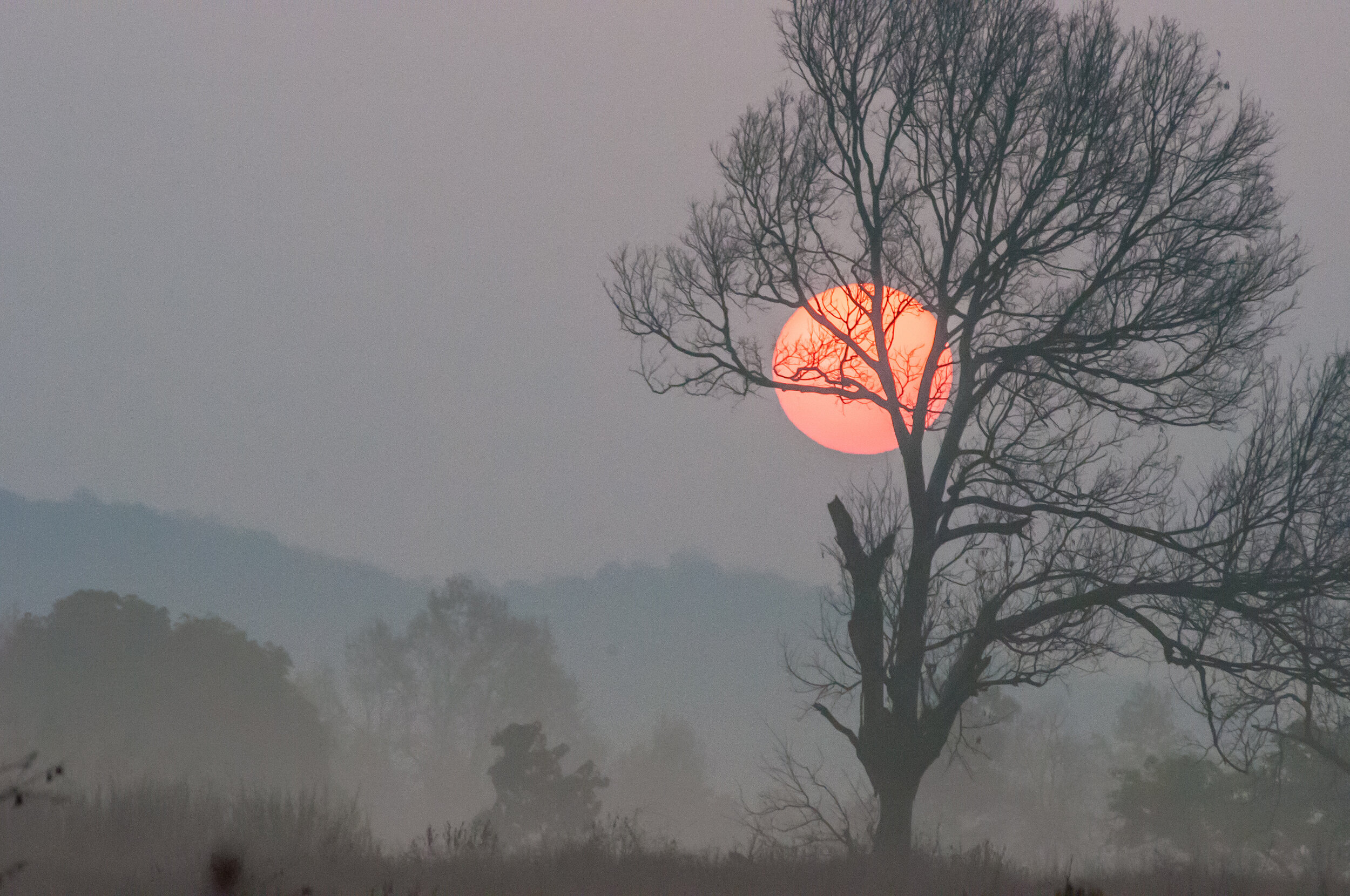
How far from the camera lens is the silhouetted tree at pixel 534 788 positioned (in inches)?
1287

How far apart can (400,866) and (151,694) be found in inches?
1749

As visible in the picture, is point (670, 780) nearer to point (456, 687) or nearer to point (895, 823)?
point (456, 687)

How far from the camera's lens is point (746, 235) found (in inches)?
569

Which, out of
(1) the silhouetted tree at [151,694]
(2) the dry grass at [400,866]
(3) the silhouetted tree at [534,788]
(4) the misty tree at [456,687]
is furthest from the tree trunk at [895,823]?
(4) the misty tree at [456,687]

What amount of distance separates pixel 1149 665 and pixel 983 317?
15.6ft

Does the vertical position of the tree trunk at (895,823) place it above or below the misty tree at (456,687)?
below

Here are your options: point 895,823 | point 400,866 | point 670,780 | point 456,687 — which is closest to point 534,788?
point 895,823

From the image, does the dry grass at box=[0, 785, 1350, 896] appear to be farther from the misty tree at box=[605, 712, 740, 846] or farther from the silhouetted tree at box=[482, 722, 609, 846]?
the misty tree at box=[605, 712, 740, 846]

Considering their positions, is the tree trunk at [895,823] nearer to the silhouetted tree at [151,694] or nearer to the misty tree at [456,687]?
the silhouetted tree at [151,694]

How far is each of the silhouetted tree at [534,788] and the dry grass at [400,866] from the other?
65.2 ft

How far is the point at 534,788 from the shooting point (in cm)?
3291

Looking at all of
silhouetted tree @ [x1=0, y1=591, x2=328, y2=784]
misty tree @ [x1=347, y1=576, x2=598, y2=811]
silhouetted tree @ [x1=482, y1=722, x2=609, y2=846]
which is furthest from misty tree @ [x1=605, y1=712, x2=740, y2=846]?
silhouetted tree @ [x1=482, y1=722, x2=609, y2=846]

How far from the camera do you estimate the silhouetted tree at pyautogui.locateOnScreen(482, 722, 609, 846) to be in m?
32.7

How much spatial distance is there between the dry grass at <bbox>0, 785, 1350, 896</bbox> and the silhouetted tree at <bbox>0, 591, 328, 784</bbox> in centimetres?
3623
